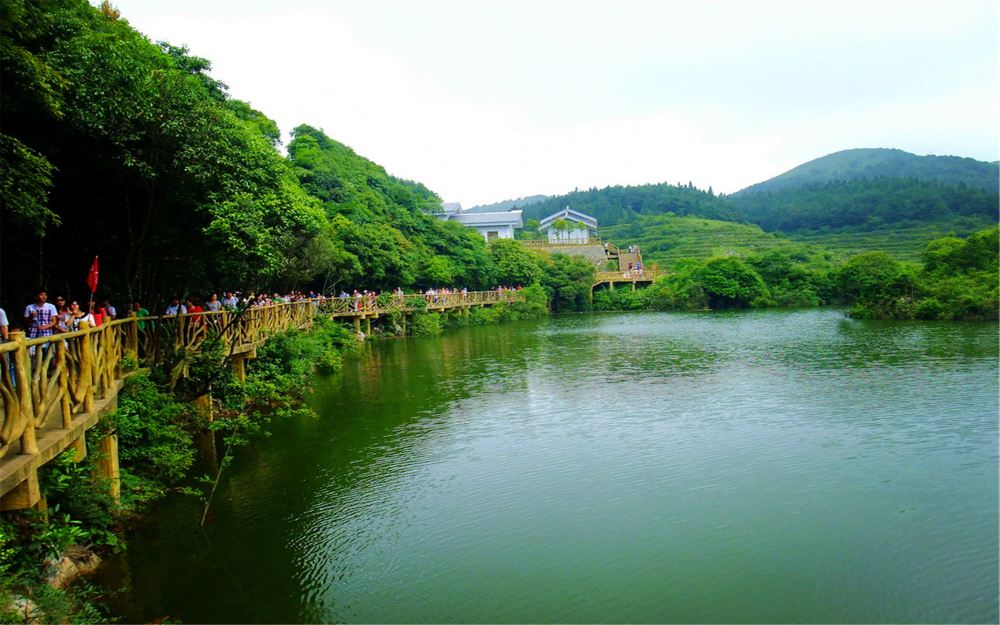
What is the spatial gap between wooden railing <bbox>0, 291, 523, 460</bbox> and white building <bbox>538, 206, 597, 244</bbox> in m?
50.6

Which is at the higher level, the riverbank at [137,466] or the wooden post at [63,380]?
the wooden post at [63,380]

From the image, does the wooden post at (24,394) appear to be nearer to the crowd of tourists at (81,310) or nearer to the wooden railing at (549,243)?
the crowd of tourists at (81,310)

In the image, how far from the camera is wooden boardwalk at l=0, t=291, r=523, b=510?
529 cm

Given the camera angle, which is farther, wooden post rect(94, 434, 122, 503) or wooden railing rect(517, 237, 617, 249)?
wooden railing rect(517, 237, 617, 249)

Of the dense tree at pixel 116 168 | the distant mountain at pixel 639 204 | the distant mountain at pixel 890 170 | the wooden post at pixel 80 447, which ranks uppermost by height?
the distant mountain at pixel 890 170

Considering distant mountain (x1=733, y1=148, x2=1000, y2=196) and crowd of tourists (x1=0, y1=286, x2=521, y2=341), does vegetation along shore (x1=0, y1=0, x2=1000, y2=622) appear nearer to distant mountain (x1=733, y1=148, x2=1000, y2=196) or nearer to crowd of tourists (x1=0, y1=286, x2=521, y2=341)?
crowd of tourists (x1=0, y1=286, x2=521, y2=341)

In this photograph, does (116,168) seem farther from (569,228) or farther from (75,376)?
(569,228)

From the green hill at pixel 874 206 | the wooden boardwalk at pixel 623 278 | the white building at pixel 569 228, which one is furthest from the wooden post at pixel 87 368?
the green hill at pixel 874 206

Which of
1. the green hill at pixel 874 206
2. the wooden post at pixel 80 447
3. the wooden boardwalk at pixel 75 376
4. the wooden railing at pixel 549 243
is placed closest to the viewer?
the wooden boardwalk at pixel 75 376

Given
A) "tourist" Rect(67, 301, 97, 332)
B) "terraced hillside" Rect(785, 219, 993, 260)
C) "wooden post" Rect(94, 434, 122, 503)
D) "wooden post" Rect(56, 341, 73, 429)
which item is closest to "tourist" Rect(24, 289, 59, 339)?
"tourist" Rect(67, 301, 97, 332)

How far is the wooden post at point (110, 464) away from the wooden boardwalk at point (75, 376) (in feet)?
0.04

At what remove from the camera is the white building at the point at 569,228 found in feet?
226

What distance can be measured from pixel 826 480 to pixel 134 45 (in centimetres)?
1247

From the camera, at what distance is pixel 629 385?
17.5m
